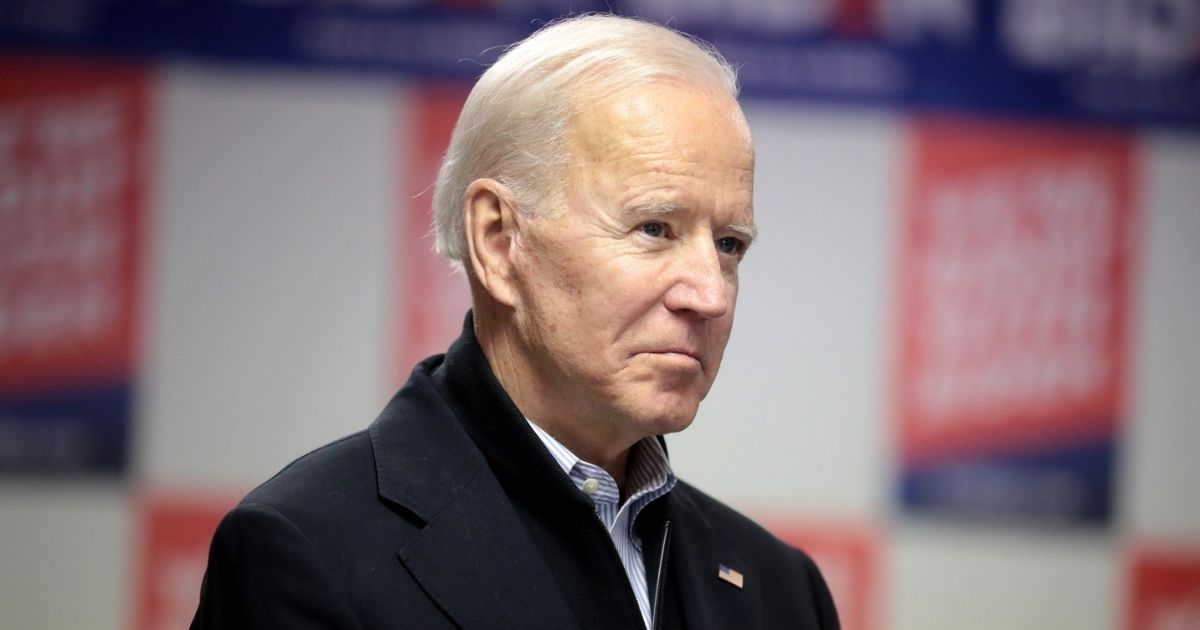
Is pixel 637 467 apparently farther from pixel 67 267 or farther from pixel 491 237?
pixel 67 267

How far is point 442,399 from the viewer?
1.77 m

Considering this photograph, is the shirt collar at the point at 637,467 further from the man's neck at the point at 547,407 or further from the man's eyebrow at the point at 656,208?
the man's eyebrow at the point at 656,208

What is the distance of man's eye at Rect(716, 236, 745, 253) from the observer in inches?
70.0

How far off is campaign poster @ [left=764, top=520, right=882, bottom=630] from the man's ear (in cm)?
200

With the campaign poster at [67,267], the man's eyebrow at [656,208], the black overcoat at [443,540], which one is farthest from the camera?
the campaign poster at [67,267]

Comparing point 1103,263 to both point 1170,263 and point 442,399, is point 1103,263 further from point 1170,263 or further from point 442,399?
point 442,399

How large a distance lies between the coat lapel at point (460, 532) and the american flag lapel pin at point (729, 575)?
344 millimetres

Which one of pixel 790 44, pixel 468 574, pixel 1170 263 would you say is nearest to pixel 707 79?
pixel 468 574

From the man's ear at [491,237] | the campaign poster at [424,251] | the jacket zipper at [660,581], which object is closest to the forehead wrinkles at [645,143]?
the man's ear at [491,237]

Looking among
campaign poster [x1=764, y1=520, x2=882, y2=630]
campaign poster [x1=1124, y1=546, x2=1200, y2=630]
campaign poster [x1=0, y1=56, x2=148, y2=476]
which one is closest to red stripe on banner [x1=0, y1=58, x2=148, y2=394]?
campaign poster [x1=0, y1=56, x2=148, y2=476]

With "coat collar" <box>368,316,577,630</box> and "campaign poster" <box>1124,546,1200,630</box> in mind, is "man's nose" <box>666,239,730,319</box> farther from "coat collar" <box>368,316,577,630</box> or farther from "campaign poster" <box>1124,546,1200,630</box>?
"campaign poster" <box>1124,546,1200,630</box>

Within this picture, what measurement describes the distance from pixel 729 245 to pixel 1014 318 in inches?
82.3

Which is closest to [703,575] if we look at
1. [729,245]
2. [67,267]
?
[729,245]

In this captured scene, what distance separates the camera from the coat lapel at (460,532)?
159 centimetres
